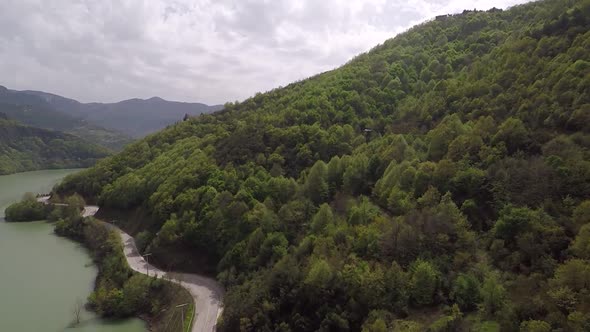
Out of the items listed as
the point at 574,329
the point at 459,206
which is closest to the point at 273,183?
the point at 459,206

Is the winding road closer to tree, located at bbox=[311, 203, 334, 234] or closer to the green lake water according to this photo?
the green lake water

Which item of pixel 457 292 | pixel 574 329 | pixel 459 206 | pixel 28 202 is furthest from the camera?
pixel 28 202

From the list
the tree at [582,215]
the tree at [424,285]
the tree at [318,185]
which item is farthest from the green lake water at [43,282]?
Answer: the tree at [582,215]

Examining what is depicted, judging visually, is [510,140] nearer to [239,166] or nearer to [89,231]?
[239,166]

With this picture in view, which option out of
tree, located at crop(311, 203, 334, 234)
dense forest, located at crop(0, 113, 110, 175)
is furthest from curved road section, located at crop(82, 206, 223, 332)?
dense forest, located at crop(0, 113, 110, 175)

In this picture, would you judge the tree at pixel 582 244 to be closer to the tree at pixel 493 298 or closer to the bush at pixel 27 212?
the tree at pixel 493 298

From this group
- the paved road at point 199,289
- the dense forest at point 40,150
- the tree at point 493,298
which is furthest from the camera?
the dense forest at point 40,150
